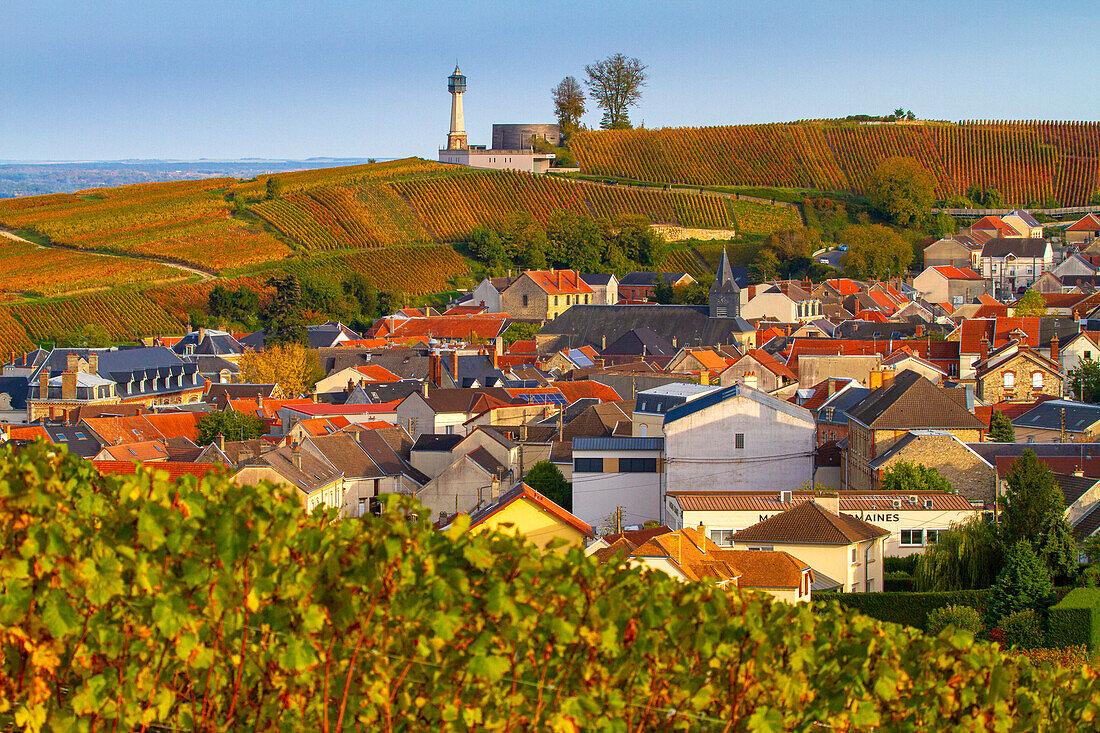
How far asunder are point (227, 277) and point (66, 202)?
1155 inches

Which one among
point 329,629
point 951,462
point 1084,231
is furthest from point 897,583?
point 1084,231

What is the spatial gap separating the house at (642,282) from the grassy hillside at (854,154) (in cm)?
2700

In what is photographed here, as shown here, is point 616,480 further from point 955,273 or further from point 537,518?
point 955,273

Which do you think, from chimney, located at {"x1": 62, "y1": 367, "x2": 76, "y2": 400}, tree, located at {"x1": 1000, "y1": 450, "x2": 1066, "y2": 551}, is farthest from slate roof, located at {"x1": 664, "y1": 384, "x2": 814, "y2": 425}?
chimney, located at {"x1": 62, "y1": 367, "x2": 76, "y2": 400}

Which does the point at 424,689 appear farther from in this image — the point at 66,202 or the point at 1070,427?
the point at 66,202

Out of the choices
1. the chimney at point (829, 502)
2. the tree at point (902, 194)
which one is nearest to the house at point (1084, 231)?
the tree at point (902, 194)

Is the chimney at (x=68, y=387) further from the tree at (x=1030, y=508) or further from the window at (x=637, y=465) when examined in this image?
the tree at (x=1030, y=508)

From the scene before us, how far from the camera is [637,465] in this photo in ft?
110

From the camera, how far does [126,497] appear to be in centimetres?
741

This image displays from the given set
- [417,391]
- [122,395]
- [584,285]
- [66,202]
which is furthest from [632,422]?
[66,202]

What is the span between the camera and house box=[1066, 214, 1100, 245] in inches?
3856

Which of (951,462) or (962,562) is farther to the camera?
(951,462)

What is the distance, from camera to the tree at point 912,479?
3002 centimetres

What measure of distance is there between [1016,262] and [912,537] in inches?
2627
